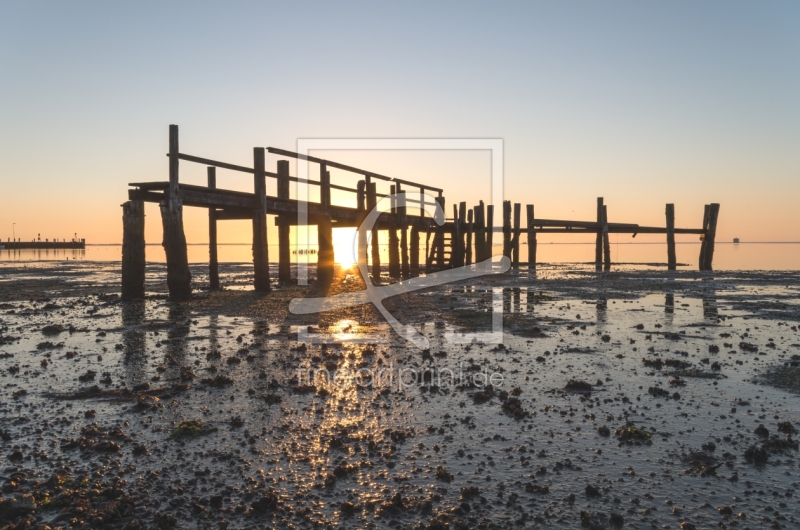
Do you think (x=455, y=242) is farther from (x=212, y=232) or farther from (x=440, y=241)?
(x=212, y=232)

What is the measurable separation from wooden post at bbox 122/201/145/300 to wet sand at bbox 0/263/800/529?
380cm

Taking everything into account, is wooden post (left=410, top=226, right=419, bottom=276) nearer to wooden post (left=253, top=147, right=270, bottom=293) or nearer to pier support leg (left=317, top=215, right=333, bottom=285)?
pier support leg (left=317, top=215, right=333, bottom=285)

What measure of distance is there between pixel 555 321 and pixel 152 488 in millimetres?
9163

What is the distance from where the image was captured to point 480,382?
6.46 meters

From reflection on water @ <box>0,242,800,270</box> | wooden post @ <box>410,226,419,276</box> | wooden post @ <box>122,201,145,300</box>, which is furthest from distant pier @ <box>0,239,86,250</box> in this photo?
wooden post @ <box>122,201,145,300</box>

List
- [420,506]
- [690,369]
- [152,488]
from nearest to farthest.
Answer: [420,506]
[152,488]
[690,369]

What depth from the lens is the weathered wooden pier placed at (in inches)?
536

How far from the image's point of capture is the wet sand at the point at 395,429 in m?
3.44

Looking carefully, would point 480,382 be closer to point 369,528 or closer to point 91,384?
point 369,528

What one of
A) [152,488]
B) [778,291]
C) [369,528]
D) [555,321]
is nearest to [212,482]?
[152,488]

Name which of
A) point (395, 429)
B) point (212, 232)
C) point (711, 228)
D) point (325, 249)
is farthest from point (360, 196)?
point (711, 228)

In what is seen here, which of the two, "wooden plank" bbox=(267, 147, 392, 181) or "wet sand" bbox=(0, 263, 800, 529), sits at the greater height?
"wooden plank" bbox=(267, 147, 392, 181)

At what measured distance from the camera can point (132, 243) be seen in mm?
13641

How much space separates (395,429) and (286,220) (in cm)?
1624
